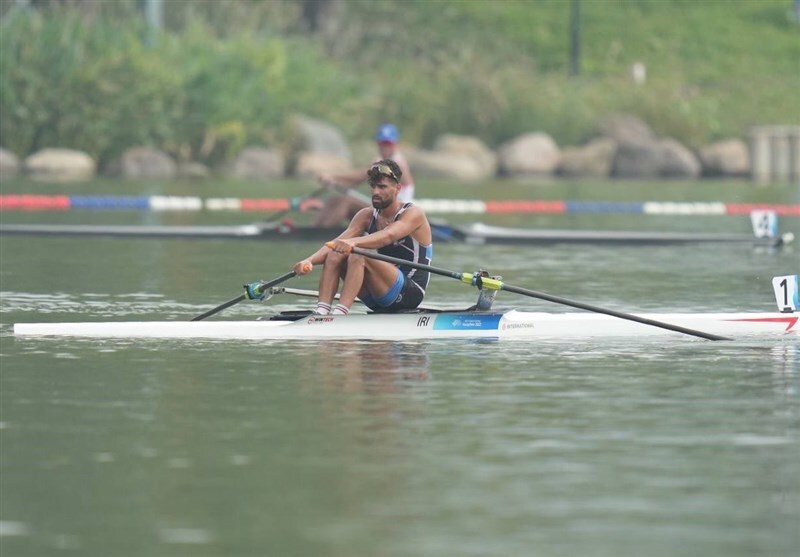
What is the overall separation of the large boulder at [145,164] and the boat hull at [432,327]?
3343 centimetres

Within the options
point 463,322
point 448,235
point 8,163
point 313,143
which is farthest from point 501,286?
point 313,143

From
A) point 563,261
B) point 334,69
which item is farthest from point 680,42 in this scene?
point 563,261

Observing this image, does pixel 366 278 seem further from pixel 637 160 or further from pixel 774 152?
pixel 774 152

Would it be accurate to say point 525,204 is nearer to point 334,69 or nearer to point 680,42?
point 334,69

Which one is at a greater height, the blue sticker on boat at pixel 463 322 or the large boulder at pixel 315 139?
the large boulder at pixel 315 139

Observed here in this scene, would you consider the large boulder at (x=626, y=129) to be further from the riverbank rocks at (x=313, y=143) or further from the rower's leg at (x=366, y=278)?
the rower's leg at (x=366, y=278)

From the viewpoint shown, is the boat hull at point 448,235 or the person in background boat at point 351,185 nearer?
the person in background boat at point 351,185

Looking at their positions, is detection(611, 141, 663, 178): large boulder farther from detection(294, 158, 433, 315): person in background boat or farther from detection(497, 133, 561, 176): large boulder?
detection(294, 158, 433, 315): person in background boat

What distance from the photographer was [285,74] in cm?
5581

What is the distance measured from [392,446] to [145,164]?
3963 centimetres

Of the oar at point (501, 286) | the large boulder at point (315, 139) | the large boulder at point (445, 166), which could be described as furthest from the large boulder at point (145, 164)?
the oar at point (501, 286)

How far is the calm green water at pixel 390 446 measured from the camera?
8812mm

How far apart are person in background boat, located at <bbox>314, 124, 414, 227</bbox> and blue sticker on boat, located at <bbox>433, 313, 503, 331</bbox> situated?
7945mm

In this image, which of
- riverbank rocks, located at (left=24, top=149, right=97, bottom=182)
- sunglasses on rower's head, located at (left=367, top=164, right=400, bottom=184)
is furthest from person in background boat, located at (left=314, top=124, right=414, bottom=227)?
riverbank rocks, located at (left=24, top=149, right=97, bottom=182)
